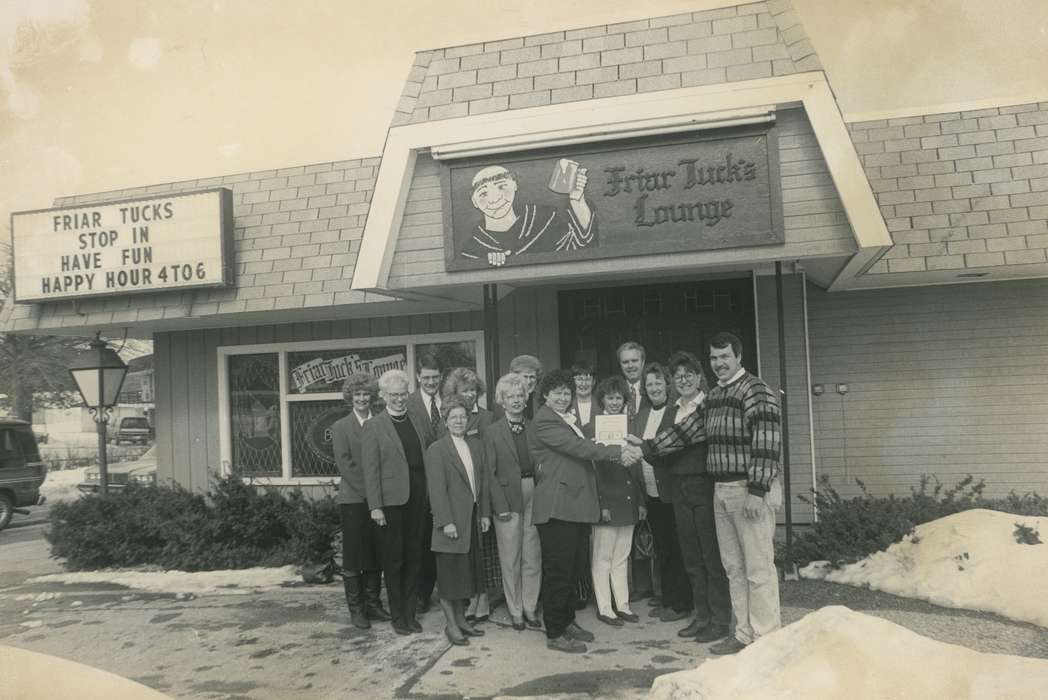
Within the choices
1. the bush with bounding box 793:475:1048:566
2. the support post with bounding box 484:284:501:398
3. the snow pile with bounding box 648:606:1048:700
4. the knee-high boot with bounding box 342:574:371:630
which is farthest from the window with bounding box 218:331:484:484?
the snow pile with bounding box 648:606:1048:700

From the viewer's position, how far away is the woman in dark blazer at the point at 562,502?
4871 mm

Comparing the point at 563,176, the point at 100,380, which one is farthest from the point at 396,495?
the point at 100,380

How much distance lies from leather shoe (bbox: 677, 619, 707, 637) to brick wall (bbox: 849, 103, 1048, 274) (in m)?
3.35

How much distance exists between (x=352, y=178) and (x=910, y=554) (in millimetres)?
6086

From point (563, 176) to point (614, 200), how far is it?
0.42 meters

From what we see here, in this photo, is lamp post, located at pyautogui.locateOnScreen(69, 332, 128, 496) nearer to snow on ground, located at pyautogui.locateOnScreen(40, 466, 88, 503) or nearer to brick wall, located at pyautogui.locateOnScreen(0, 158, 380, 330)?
brick wall, located at pyautogui.locateOnScreen(0, 158, 380, 330)

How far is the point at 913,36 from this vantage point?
385 cm

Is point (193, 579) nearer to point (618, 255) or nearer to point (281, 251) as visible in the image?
point (281, 251)

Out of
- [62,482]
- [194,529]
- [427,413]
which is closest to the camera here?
[427,413]

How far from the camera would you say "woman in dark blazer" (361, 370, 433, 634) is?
17.5 ft

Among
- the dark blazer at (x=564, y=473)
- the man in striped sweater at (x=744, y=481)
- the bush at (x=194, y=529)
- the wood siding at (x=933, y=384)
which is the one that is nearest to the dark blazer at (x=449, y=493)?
the dark blazer at (x=564, y=473)

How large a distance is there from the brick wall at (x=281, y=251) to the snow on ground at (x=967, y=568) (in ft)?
16.5

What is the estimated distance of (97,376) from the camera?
8.20 meters

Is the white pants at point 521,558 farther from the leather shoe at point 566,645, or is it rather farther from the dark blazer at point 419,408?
the dark blazer at point 419,408
